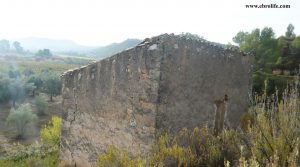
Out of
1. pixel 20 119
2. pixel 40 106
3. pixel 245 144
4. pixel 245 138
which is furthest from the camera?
pixel 40 106

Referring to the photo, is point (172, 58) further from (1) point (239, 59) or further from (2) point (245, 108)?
(2) point (245, 108)

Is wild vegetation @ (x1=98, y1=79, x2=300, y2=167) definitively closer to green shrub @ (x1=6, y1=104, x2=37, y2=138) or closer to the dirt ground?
the dirt ground

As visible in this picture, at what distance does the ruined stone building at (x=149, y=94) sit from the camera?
6.98 meters

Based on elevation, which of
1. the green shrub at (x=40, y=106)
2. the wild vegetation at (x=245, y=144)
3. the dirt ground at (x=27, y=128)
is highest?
the wild vegetation at (x=245, y=144)

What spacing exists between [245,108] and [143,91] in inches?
136

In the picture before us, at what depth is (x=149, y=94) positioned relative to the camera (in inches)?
276

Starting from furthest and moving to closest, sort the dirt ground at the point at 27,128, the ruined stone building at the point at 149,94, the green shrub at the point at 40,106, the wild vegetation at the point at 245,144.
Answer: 1. the green shrub at the point at 40,106
2. the dirt ground at the point at 27,128
3. the ruined stone building at the point at 149,94
4. the wild vegetation at the point at 245,144

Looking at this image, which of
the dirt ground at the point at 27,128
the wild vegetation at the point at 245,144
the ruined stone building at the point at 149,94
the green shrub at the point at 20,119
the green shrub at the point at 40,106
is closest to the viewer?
the wild vegetation at the point at 245,144

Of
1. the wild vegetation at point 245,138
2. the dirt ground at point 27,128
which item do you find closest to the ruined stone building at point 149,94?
the wild vegetation at point 245,138

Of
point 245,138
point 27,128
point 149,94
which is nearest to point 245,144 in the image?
point 245,138

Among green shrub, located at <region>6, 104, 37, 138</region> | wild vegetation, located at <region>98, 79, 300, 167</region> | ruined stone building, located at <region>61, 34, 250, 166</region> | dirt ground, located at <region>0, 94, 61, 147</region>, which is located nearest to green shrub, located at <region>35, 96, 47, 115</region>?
dirt ground, located at <region>0, 94, 61, 147</region>

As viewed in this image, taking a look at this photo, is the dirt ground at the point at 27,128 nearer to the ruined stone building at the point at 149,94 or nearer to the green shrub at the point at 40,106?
the green shrub at the point at 40,106

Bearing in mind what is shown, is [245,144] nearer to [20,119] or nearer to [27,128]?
[20,119]

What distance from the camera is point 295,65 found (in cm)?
2758
